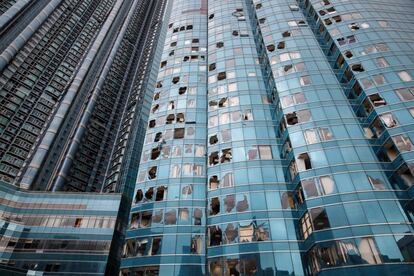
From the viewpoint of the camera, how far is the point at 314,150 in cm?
3238

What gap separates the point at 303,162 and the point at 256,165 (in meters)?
5.94

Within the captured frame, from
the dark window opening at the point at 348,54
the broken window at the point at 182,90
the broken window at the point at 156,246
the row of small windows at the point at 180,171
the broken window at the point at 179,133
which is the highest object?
the broken window at the point at 182,90

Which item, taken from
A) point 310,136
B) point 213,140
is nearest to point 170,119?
point 213,140

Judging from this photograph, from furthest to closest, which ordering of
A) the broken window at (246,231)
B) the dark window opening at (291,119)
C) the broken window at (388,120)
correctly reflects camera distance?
1. the dark window opening at (291,119)
2. the broken window at (388,120)
3. the broken window at (246,231)

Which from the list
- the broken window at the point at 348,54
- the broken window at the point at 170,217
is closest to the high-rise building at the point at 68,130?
the broken window at the point at 170,217

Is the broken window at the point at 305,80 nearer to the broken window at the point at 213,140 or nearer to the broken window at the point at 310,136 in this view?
the broken window at the point at 310,136

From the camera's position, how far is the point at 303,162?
32.2 meters

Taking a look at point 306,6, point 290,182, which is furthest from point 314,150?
point 306,6

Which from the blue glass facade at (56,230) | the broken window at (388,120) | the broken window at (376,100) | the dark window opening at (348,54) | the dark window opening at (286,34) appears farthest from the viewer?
the blue glass facade at (56,230)

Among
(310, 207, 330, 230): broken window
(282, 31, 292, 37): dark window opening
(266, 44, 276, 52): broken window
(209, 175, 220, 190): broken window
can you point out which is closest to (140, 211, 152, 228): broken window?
(209, 175, 220, 190): broken window

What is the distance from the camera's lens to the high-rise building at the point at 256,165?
1099 inches

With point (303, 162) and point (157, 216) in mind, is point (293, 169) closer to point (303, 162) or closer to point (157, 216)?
point (303, 162)

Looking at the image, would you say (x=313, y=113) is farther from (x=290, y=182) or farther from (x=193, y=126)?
(x=193, y=126)

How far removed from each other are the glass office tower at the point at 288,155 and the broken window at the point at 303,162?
126 mm
